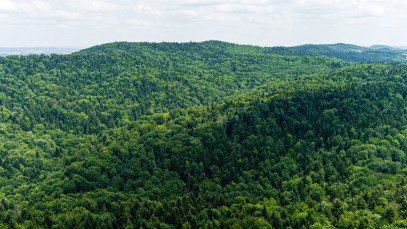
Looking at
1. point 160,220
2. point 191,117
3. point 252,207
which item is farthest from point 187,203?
point 191,117

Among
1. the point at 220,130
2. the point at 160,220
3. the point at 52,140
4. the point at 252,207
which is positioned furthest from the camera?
the point at 52,140

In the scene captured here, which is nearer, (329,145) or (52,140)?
(329,145)

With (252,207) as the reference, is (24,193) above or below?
below

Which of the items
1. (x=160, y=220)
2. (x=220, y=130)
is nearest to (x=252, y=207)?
(x=160, y=220)

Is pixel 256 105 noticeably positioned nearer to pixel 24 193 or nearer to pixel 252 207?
pixel 252 207

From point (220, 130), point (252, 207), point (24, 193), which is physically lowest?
point (24, 193)

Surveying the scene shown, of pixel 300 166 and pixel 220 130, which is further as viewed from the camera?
Answer: pixel 220 130

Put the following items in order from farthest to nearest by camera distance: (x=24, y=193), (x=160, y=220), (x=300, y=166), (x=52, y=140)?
(x=52, y=140), (x=300, y=166), (x=24, y=193), (x=160, y=220)

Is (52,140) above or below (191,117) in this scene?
below

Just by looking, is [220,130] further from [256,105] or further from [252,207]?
[252,207]
